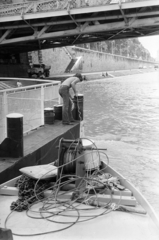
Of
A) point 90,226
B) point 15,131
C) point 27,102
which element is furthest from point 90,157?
point 27,102

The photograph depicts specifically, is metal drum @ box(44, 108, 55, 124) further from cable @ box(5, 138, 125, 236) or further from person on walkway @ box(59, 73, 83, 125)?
cable @ box(5, 138, 125, 236)

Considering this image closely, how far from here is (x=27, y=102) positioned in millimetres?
8320

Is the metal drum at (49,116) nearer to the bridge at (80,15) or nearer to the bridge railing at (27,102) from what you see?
the bridge railing at (27,102)

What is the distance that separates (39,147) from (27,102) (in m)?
1.69

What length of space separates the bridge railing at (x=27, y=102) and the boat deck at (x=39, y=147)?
32 centimetres

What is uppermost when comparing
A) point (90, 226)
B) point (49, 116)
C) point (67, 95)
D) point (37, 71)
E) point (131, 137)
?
point (37, 71)

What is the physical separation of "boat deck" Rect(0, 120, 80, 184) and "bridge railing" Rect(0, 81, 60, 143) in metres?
0.32

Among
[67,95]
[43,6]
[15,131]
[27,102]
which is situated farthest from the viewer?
[43,6]

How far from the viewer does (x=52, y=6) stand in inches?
1020

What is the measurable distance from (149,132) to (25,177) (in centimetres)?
996

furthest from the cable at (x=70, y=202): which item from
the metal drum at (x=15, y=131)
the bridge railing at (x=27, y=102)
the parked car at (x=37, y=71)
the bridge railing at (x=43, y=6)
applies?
the parked car at (x=37, y=71)

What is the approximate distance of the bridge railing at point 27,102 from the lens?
7.01 metres

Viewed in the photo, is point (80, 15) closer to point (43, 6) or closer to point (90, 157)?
point (43, 6)

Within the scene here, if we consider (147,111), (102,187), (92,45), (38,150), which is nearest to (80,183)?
(102,187)
